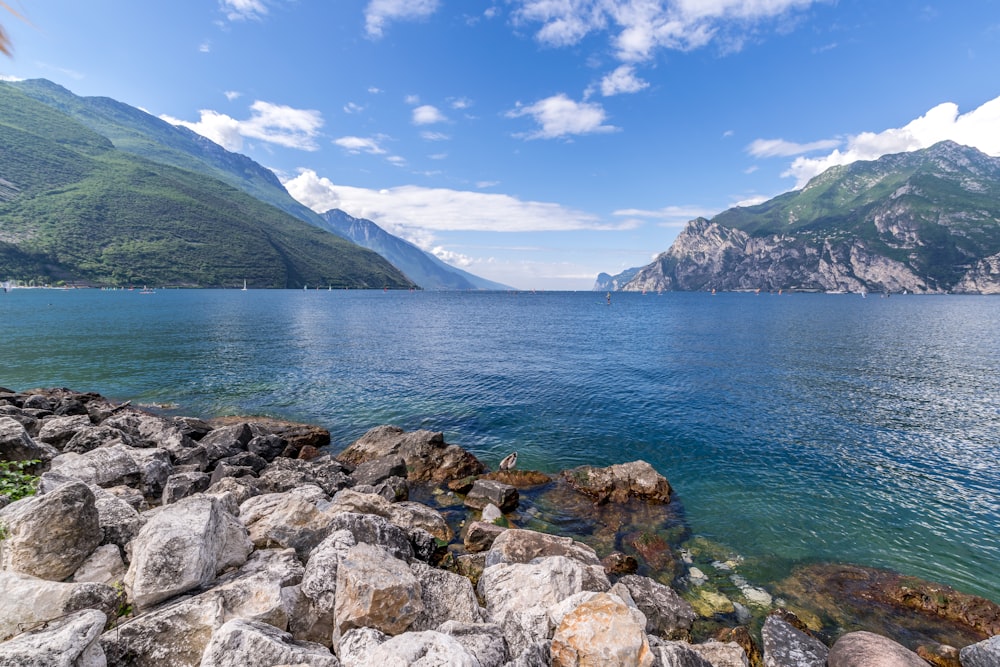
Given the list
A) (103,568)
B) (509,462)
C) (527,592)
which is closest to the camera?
(103,568)

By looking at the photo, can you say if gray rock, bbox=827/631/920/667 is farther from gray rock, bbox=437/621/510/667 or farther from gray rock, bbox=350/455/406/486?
gray rock, bbox=350/455/406/486

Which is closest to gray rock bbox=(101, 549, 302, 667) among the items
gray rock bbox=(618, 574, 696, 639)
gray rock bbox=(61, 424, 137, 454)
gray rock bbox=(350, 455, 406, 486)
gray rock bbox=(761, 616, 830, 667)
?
gray rock bbox=(618, 574, 696, 639)

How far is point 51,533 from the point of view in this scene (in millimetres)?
9523

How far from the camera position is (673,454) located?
91.7ft

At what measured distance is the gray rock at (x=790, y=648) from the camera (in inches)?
457

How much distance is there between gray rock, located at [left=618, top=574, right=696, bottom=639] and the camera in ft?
41.9

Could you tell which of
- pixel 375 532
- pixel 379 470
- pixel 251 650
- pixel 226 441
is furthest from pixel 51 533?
pixel 226 441

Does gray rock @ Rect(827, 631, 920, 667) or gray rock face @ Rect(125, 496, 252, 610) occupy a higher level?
gray rock face @ Rect(125, 496, 252, 610)

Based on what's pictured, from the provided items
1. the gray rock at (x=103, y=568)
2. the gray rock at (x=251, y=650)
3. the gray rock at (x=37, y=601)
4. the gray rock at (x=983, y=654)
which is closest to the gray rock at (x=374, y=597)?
the gray rock at (x=251, y=650)

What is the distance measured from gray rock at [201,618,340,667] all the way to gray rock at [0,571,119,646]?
2777 millimetres

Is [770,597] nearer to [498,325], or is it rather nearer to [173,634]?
[173,634]

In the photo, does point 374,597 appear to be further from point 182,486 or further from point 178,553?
point 182,486

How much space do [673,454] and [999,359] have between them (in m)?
67.2

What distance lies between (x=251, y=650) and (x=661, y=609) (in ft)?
38.8
